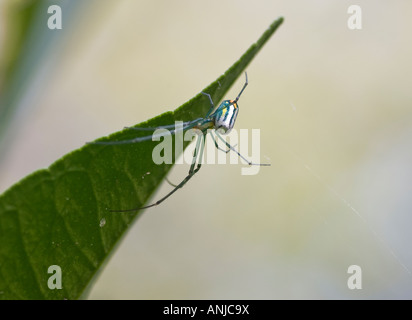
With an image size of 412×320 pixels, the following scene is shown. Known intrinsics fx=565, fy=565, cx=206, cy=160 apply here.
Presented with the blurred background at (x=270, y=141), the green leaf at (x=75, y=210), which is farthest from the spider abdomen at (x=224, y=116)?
the blurred background at (x=270, y=141)

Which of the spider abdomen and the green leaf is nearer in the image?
the green leaf

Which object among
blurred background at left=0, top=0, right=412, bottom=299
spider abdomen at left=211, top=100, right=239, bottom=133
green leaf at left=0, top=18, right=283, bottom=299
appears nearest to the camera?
green leaf at left=0, top=18, right=283, bottom=299

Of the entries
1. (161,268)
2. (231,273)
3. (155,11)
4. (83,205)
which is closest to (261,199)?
(231,273)

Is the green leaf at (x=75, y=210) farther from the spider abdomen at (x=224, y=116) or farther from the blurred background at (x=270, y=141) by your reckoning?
the blurred background at (x=270, y=141)

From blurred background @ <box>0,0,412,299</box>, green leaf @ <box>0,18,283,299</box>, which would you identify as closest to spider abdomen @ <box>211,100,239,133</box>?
green leaf @ <box>0,18,283,299</box>

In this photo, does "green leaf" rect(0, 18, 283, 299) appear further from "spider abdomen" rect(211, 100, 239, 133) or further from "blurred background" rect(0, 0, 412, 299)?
"blurred background" rect(0, 0, 412, 299)

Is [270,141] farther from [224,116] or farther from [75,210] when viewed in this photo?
[75,210]

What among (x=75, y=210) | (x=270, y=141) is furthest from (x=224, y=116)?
(x=270, y=141)

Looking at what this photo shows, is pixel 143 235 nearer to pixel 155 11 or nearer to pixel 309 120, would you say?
pixel 309 120
